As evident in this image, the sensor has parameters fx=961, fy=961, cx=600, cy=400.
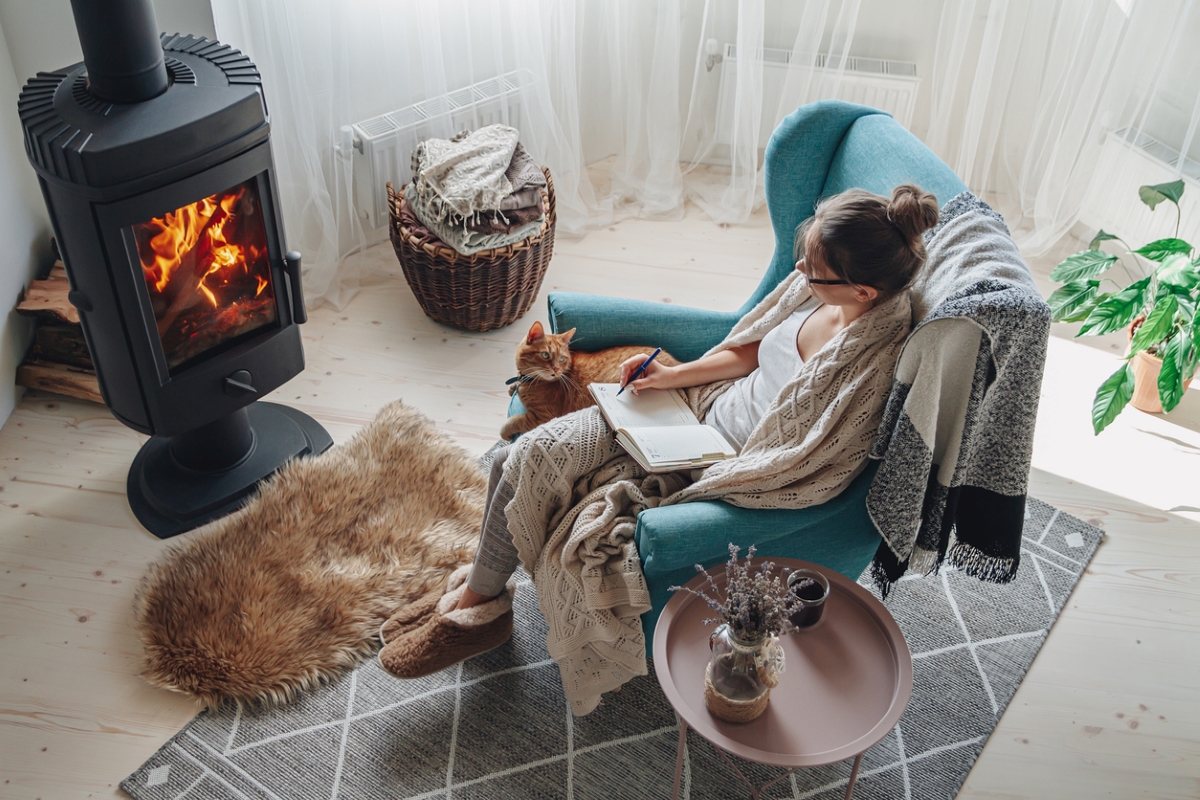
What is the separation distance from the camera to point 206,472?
2426 mm

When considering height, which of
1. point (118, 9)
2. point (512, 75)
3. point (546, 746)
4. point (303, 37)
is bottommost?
point (546, 746)

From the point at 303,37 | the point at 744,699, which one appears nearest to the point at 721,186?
the point at 303,37

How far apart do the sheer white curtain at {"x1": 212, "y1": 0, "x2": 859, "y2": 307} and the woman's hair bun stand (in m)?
1.84

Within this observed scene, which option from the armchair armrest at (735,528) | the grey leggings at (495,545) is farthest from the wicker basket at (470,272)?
the armchair armrest at (735,528)

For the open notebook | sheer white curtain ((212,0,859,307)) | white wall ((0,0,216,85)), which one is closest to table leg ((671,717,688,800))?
the open notebook

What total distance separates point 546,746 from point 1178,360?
1.89m

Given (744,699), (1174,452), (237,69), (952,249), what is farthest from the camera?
(1174,452)

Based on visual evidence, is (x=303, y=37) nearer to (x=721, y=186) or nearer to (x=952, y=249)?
(x=721, y=186)

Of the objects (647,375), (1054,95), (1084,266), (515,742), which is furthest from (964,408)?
(1054,95)

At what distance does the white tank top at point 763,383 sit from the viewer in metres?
1.87

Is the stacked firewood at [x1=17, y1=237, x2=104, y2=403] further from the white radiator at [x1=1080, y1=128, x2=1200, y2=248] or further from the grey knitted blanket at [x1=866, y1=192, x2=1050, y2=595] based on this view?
the white radiator at [x1=1080, y1=128, x2=1200, y2=248]

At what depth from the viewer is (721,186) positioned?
3.69 meters

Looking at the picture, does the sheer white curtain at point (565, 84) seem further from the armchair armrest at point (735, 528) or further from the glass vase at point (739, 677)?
the glass vase at point (739, 677)

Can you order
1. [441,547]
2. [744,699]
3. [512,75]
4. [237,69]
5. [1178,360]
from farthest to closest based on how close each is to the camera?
[512,75] → [1178,360] → [441,547] → [237,69] → [744,699]
